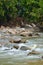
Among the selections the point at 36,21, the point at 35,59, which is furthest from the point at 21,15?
the point at 35,59

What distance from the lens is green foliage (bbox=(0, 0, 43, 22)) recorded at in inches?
1748

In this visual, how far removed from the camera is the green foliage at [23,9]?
44.4m

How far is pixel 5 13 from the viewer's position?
44594 mm

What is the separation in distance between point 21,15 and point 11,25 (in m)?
7.73

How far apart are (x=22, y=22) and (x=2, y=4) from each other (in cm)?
595

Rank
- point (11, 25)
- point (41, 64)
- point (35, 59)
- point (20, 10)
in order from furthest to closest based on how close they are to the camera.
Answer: point (20, 10) < point (11, 25) < point (35, 59) < point (41, 64)

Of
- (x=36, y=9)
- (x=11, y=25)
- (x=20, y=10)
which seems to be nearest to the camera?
(x=11, y=25)

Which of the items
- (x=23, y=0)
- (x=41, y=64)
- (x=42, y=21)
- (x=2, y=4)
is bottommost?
(x=41, y=64)

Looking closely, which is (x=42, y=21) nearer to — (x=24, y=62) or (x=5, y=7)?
(x=5, y=7)

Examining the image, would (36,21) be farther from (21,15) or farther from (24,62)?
(24,62)

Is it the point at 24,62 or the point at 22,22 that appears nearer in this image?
the point at 24,62

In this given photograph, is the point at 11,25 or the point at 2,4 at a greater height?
the point at 2,4

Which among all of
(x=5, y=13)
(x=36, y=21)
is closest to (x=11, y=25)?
(x=5, y=13)

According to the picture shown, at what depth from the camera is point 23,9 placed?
5216 cm
